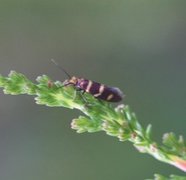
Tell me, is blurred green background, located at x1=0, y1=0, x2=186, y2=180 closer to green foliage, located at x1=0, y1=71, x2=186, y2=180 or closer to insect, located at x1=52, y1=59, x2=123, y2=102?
insect, located at x1=52, y1=59, x2=123, y2=102

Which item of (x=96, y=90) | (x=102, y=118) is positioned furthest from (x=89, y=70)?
(x=102, y=118)

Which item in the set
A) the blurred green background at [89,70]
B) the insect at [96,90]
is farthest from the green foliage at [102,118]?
the blurred green background at [89,70]

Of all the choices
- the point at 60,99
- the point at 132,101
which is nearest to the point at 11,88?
the point at 60,99

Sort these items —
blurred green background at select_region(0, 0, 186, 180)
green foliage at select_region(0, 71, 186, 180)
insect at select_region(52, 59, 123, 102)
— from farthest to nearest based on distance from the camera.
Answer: blurred green background at select_region(0, 0, 186, 180), insect at select_region(52, 59, 123, 102), green foliage at select_region(0, 71, 186, 180)

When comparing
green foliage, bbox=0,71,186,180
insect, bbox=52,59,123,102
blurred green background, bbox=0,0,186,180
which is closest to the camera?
green foliage, bbox=0,71,186,180

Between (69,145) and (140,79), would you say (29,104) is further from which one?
(140,79)

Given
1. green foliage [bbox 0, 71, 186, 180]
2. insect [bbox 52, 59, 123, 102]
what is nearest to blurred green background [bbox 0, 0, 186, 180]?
insect [bbox 52, 59, 123, 102]
